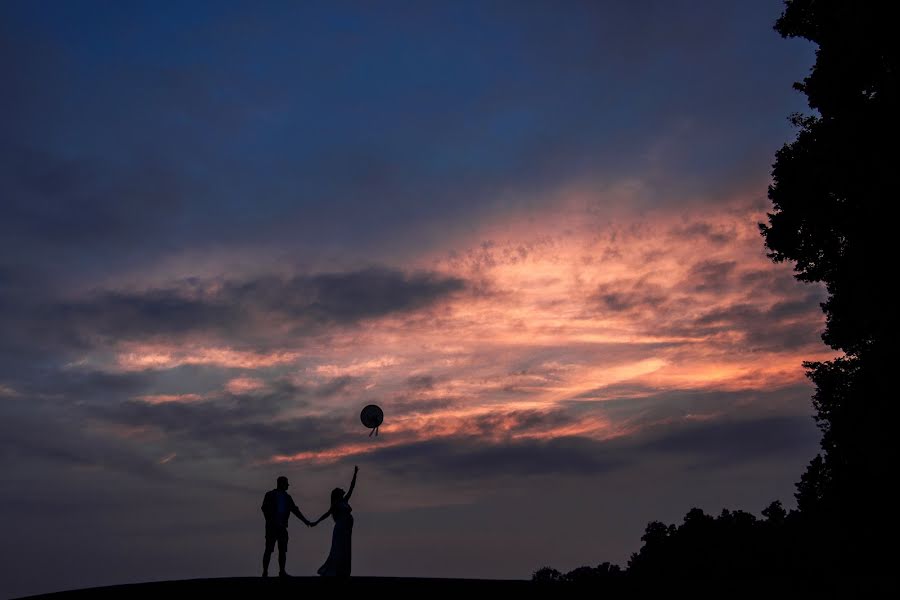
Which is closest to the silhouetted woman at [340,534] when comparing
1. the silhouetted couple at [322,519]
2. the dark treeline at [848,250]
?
the silhouetted couple at [322,519]

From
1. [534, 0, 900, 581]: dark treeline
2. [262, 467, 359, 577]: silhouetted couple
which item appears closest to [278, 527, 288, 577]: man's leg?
[262, 467, 359, 577]: silhouetted couple

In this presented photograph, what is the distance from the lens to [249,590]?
2139cm

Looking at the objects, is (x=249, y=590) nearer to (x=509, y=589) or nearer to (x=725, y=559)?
(x=509, y=589)

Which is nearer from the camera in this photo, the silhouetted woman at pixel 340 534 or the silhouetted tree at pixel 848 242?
the silhouetted woman at pixel 340 534

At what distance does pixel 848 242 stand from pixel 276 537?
17585 mm

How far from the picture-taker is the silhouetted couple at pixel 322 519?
2108 cm

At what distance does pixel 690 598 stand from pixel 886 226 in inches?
427

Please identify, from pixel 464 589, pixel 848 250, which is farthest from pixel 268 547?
pixel 848 250

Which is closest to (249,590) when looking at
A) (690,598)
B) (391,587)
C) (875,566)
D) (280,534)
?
(280,534)

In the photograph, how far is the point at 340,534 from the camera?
2112 cm

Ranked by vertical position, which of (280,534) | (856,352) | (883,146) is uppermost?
(883,146)

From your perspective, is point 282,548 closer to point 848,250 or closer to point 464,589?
point 464,589

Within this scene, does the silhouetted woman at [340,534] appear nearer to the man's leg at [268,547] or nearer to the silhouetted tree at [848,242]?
the man's leg at [268,547]

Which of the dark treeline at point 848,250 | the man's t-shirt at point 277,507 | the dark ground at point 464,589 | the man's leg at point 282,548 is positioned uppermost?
the dark treeline at point 848,250
